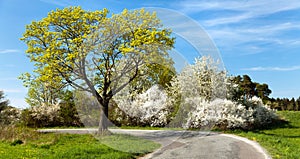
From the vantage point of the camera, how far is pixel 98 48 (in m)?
17.9

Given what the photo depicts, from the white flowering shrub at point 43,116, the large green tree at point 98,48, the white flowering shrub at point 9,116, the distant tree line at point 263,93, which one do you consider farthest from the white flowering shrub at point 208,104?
the distant tree line at point 263,93

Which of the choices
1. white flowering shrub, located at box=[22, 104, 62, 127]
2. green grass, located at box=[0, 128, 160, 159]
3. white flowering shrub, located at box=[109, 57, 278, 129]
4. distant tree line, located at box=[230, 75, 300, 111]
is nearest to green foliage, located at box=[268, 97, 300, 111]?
distant tree line, located at box=[230, 75, 300, 111]

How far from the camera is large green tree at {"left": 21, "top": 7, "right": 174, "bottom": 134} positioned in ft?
59.0

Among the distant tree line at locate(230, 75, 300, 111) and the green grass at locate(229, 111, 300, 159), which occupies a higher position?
the distant tree line at locate(230, 75, 300, 111)

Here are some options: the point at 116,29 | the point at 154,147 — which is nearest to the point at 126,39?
the point at 116,29

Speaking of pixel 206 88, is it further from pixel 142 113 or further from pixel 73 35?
pixel 73 35

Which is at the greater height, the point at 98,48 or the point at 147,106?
the point at 98,48

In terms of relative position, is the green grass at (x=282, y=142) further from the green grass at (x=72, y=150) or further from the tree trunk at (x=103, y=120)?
the tree trunk at (x=103, y=120)

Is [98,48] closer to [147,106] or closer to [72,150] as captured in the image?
[72,150]

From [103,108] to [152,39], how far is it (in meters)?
5.44

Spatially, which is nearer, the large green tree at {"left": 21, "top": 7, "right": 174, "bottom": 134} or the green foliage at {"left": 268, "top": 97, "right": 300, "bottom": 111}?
the large green tree at {"left": 21, "top": 7, "right": 174, "bottom": 134}

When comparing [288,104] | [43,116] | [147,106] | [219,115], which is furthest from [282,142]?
[288,104]

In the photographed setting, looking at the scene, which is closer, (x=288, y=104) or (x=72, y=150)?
(x=72, y=150)

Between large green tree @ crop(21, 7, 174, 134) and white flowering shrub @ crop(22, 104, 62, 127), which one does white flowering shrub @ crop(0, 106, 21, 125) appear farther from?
large green tree @ crop(21, 7, 174, 134)
